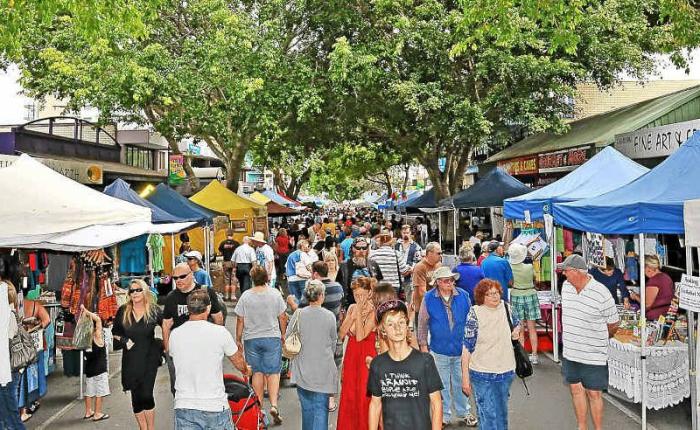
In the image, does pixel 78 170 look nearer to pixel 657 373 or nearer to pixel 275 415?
pixel 275 415

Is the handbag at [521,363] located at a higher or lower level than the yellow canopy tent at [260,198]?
lower

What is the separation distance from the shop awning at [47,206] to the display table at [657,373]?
244 inches

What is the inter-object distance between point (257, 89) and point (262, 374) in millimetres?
12853

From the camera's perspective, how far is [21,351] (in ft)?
21.9

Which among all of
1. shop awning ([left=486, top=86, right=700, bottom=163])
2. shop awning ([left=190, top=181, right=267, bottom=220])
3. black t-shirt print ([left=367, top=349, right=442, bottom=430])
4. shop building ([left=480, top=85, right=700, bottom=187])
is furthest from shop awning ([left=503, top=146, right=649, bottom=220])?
shop awning ([left=190, top=181, right=267, bottom=220])

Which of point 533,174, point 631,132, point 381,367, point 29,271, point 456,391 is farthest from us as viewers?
point 533,174

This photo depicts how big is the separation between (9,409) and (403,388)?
402cm

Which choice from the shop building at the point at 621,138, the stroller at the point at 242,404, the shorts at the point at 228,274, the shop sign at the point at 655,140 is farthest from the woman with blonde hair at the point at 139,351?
the shop sign at the point at 655,140

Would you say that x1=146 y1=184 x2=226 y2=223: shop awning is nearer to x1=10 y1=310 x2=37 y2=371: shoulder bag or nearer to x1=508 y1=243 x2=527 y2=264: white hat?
x1=508 y1=243 x2=527 y2=264: white hat

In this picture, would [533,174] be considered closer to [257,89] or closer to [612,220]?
[257,89]

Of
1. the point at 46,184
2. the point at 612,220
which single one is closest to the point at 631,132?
the point at 612,220

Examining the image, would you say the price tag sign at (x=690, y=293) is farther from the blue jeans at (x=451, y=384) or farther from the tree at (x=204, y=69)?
the tree at (x=204, y=69)

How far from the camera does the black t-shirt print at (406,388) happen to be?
4391 mm

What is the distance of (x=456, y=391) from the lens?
728 cm
